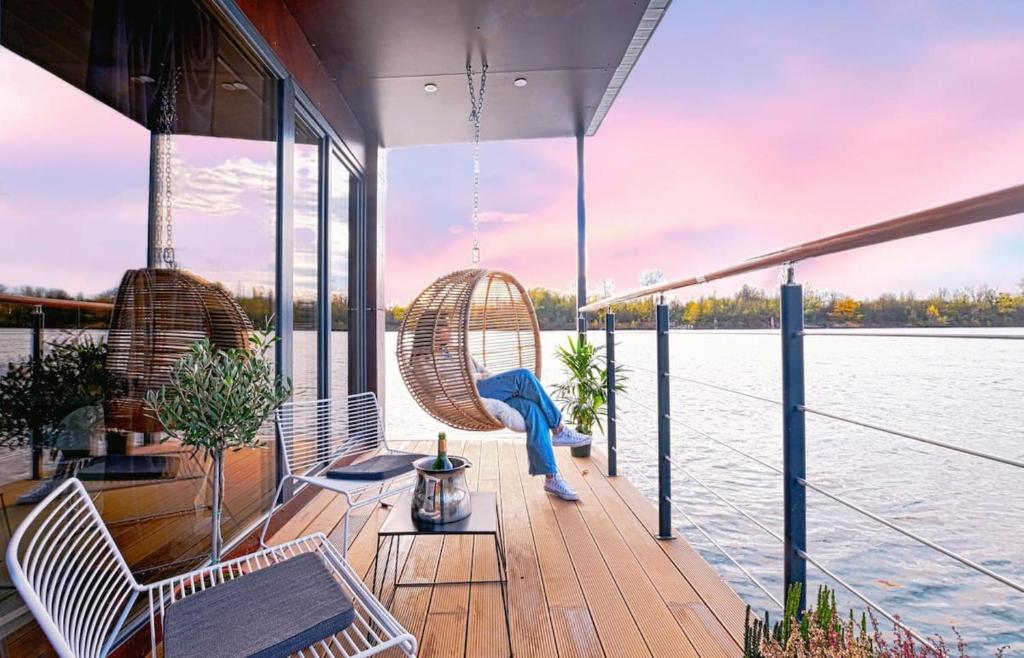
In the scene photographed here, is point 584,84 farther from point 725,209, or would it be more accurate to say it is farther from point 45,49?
point 725,209

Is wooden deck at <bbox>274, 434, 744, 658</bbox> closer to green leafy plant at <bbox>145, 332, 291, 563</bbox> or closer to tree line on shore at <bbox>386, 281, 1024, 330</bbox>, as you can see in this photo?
green leafy plant at <bbox>145, 332, 291, 563</bbox>

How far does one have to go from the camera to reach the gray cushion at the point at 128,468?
1.39 meters

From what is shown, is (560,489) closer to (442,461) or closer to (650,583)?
(650,583)

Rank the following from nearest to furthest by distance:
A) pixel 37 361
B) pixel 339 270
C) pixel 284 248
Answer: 1. pixel 37 361
2. pixel 284 248
3. pixel 339 270

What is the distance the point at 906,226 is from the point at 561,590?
1.53 metres

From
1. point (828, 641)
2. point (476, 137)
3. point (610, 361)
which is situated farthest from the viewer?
point (476, 137)

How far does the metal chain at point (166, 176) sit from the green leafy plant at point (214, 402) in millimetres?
344

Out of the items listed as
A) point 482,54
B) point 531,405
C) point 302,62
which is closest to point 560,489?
point 531,405

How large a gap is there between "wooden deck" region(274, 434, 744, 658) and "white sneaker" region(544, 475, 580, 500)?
0.04 meters

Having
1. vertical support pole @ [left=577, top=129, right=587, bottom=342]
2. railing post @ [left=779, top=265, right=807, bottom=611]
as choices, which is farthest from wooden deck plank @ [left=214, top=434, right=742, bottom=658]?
vertical support pole @ [left=577, top=129, right=587, bottom=342]

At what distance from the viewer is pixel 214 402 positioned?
1561 millimetres

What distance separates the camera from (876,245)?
1.10 metres

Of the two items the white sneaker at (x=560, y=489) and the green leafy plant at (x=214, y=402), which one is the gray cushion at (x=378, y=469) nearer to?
the green leafy plant at (x=214, y=402)

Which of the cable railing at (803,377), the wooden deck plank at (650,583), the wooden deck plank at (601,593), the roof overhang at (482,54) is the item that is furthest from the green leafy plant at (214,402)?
the roof overhang at (482,54)
